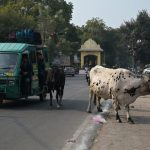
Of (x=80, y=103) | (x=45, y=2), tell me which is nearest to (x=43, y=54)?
(x=80, y=103)

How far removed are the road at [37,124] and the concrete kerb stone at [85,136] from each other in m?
0.16

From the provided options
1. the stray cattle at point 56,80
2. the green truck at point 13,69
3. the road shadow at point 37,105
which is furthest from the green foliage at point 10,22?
the stray cattle at point 56,80

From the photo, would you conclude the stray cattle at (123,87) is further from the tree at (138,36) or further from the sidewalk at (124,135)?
the tree at (138,36)

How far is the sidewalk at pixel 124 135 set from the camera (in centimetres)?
1203

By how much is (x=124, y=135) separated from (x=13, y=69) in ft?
28.4

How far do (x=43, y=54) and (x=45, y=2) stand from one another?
81233 millimetres

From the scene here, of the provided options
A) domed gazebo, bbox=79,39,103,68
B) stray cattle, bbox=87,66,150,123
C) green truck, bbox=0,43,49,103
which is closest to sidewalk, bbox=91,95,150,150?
stray cattle, bbox=87,66,150,123

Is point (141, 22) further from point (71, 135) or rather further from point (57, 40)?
point (71, 135)

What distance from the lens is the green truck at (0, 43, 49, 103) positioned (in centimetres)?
2114

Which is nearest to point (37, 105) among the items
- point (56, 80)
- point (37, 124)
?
point (56, 80)

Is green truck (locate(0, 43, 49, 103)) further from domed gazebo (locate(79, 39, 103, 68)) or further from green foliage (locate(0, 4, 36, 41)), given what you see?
domed gazebo (locate(79, 39, 103, 68))

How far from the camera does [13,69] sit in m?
21.5

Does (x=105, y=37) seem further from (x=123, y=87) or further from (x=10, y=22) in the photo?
(x=123, y=87)

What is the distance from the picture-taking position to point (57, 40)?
8931 cm
